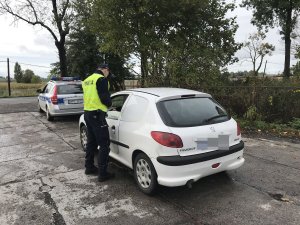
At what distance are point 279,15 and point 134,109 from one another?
85.2ft

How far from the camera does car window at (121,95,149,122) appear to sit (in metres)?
4.77

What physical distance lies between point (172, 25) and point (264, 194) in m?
9.60

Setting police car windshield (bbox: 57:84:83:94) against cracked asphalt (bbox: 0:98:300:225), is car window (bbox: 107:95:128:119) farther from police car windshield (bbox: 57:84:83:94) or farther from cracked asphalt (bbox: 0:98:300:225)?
police car windshield (bbox: 57:84:83:94)

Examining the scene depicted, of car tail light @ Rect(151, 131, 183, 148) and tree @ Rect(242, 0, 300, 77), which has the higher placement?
tree @ Rect(242, 0, 300, 77)

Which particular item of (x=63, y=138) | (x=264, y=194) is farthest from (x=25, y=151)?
(x=264, y=194)

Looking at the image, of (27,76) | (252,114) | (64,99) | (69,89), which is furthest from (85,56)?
(27,76)

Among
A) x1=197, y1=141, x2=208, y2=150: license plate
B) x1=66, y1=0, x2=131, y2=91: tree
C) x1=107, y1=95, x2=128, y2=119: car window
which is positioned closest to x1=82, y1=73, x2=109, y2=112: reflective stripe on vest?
x1=107, y1=95, x2=128, y2=119: car window

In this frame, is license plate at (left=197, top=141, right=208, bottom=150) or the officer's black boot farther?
the officer's black boot

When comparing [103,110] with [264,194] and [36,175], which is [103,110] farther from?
[264,194]

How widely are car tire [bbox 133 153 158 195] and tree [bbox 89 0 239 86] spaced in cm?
640

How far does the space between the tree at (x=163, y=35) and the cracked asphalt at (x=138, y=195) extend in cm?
483

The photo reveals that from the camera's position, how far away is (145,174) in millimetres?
4547

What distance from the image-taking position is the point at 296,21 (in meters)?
25.7

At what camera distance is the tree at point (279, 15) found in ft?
82.8
